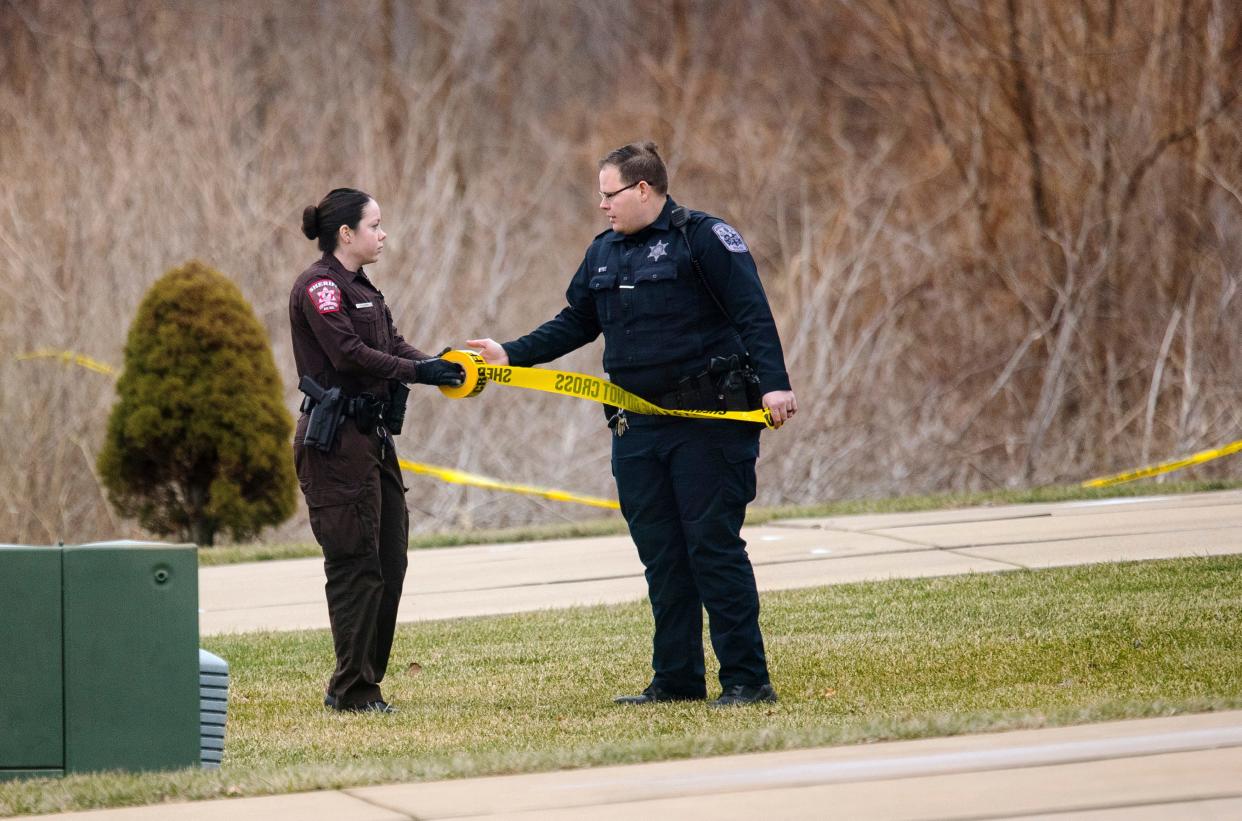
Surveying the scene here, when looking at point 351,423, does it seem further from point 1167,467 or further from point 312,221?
point 1167,467

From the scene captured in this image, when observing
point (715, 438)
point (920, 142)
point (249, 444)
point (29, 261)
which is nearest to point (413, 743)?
point (715, 438)

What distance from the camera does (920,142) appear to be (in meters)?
22.4

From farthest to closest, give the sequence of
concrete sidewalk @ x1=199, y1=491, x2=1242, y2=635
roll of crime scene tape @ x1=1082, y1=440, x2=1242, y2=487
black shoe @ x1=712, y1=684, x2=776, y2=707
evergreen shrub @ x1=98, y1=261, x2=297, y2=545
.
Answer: evergreen shrub @ x1=98, y1=261, x2=297, y2=545 → roll of crime scene tape @ x1=1082, y1=440, x2=1242, y2=487 → concrete sidewalk @ x1=199, y1=491, x2=1242, y2=635 → black shoe @ x1=712, y1=684, x2=776, y2=707

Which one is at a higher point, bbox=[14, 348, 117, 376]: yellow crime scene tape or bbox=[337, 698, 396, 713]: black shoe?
bbox=[14, 348, 117, 376]: yellow crime scene tape

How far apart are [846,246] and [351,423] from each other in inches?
525

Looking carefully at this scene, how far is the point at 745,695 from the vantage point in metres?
6.52

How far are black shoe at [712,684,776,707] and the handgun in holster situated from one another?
70.9 inches

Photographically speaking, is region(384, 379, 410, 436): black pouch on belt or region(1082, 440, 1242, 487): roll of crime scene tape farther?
region(1082, 440, 1242, 487): roll of crime scene tape

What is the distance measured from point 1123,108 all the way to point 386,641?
1426 cm

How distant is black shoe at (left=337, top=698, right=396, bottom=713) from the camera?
22.4 ft

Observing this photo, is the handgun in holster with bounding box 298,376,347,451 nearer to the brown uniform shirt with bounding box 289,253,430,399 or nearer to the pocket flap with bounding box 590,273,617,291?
the brown uniform shirt with bounding box 289,253,430,399

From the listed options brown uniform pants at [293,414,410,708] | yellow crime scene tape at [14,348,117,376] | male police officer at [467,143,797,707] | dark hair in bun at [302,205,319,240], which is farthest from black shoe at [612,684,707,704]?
yellow crime scene tape at [14,348,117,376]

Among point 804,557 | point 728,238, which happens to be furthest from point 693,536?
point 804,557

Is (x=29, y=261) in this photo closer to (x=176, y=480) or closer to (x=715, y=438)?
(x=176, y=480)
